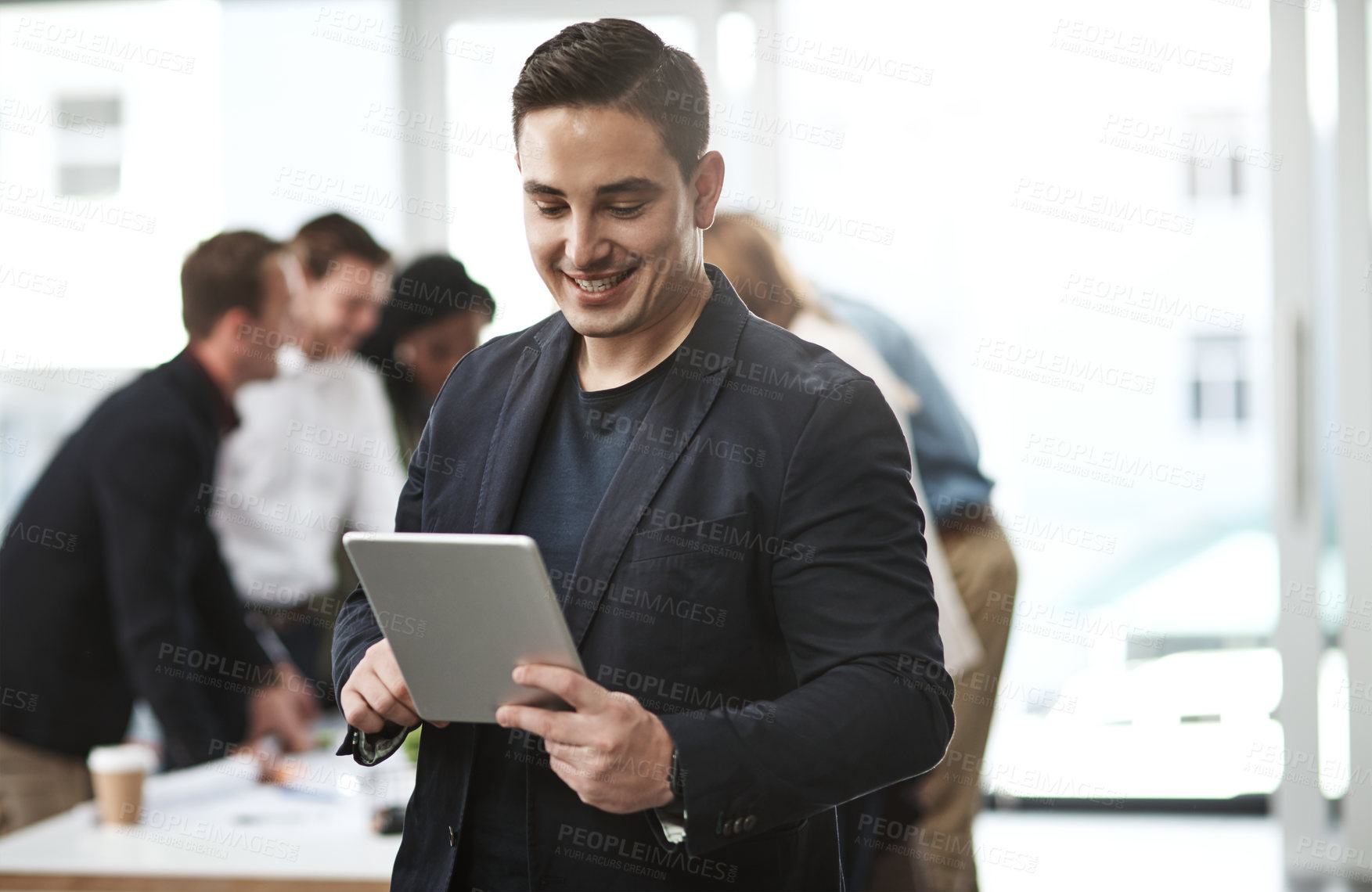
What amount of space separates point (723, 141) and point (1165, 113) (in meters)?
1.42

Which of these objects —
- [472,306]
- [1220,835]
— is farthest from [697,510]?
[1220,835]

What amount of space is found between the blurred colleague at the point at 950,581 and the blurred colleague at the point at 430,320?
1.15 m

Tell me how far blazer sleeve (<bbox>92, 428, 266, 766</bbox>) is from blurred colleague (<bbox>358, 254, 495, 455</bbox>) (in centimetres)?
100

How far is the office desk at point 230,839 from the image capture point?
200 cm

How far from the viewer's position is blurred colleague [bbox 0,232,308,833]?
2.66 m

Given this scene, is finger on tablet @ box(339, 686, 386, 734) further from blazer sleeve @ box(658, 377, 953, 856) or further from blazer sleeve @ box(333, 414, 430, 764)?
blazer sleeve @ box(658, 377, 953, 856)

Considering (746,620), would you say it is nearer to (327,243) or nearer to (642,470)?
(642,470)

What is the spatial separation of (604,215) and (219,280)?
2104 mm

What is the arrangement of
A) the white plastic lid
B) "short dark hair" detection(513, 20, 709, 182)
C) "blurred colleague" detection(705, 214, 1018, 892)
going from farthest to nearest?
1. "blurred colleague" detection(705, 214, 1018, 892)
2. the white plastic lid
3. "short dark hair" detection(513, 20, 709, 182)

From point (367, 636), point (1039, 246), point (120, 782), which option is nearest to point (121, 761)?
point (120, 782)

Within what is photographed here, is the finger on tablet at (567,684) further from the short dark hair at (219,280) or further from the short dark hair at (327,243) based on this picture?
the short dark hair at (327,243)

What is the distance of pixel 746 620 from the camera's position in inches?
48.0

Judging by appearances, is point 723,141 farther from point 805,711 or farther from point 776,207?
point 805,711

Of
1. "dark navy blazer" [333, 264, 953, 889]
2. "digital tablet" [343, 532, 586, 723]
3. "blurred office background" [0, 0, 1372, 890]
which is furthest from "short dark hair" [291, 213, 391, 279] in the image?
"digital tablet" [343, 532, 586, 723]
